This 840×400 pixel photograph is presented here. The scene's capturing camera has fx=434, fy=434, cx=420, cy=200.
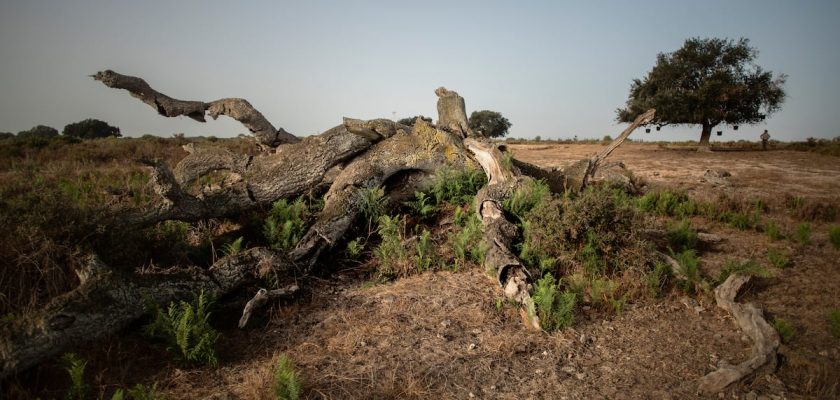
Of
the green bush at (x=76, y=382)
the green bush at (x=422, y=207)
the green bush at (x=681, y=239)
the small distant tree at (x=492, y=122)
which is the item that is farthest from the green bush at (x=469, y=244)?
the small distant tree at (x=492, y=122)

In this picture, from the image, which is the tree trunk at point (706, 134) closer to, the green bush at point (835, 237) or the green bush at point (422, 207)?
the green bush at point (835, 237)

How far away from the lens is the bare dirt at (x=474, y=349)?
12.1 feet

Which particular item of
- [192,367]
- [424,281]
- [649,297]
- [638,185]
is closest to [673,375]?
[649,297]

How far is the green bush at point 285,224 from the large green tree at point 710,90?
2493 centimetres

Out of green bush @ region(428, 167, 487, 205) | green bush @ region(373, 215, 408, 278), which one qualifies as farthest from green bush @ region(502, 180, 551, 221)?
green bush @ region(373, 215, 408, 278)

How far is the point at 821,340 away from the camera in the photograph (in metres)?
4.41

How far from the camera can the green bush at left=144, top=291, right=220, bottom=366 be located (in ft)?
13.1

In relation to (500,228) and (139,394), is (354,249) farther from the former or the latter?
(139,394)

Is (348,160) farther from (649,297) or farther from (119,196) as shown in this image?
(649,297)

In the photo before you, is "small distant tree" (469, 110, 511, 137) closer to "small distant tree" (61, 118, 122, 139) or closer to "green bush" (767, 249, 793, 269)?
"small distant tree" (61, 118, 122, 139)

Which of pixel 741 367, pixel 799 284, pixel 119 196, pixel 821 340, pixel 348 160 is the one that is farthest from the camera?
pixel 348 160

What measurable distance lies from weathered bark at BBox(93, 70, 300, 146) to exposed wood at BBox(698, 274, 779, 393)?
31.3 ft

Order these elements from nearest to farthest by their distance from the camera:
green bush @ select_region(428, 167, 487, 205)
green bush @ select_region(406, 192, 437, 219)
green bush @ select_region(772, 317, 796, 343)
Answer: green bush @ select_region(772, 317, 796, 343) < green bush @ select_region(406, 192, 437, 219) < green bush @ select_region(428, 167, 487, 205)

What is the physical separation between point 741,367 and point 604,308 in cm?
150
